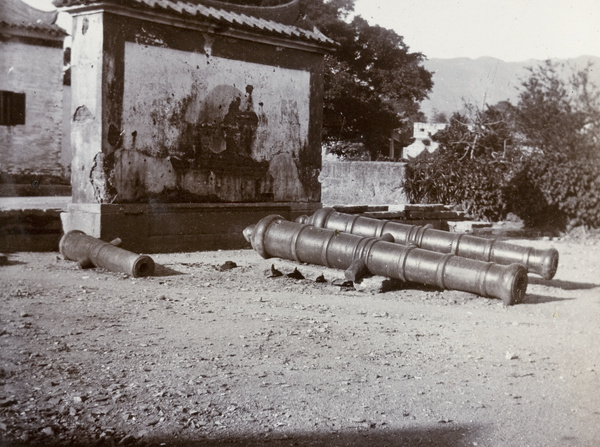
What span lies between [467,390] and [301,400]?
41.6 inches

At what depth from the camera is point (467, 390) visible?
4008 millimetres

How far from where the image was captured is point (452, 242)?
28.1ft

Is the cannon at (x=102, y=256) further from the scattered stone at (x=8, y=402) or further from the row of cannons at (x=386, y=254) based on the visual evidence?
the scattered stone at (x=8, y=402)

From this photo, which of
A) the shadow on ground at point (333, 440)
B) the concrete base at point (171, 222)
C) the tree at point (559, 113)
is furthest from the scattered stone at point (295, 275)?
the tree at point (559, 113)

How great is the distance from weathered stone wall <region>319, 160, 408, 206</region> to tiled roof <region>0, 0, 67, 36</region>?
1098 centimetres

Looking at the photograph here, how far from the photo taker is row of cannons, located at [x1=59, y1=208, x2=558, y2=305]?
7.04 metres

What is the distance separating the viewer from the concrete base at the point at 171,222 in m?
9.20

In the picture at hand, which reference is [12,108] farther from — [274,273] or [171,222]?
[274,273]

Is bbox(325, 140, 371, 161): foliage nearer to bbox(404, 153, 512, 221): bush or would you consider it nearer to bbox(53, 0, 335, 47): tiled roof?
bbox(404, 153, 512, 221): bush

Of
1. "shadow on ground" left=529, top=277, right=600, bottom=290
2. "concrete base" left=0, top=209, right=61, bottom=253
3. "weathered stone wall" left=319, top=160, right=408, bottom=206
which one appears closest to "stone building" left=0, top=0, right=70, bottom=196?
"weathered stone wall" left=319, top=160, right=408, bottom=206

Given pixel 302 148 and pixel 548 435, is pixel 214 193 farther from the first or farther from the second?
pixel 548 435

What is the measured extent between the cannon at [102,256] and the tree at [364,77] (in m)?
28.5

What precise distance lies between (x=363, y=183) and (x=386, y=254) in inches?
461

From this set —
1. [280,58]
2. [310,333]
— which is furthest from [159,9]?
[310,333]
